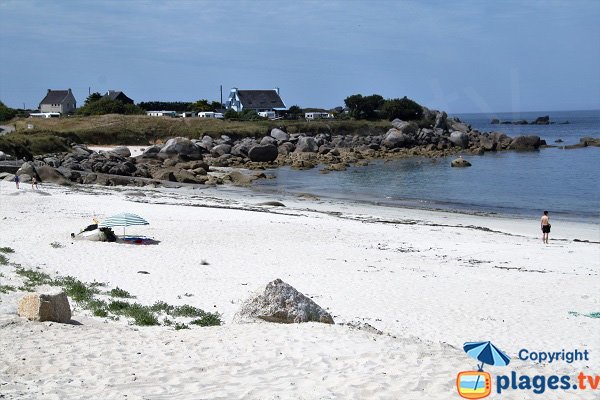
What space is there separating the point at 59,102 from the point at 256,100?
30649mm

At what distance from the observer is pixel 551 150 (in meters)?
80.3

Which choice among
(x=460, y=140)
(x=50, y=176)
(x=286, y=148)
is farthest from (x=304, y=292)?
(x=460, y=140)

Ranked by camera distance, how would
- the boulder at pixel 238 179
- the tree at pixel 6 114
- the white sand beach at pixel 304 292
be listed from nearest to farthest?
the white sand beach at pixel 304 292 → the boulder at pixel 238 179 → the tree at pixel 6 114

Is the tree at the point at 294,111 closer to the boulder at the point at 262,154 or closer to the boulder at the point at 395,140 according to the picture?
the boulder at the point at 395,140

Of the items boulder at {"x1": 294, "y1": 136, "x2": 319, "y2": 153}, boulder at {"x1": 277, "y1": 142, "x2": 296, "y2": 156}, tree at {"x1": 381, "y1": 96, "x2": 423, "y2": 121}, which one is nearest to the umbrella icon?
boulder at {"x1": 277, "y1": 142, "x2": 296, "y2": 156}

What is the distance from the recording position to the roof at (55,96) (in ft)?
330

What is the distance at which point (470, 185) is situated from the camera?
45281mm

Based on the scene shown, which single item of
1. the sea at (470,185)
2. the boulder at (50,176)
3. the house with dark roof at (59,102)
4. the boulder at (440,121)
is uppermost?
the house with dark roof at (59,102)

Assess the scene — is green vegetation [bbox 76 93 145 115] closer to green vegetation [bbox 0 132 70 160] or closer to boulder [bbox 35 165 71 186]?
green vegetation [bbox 0 132 70 160]

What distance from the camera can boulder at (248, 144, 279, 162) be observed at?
6050 centimetres

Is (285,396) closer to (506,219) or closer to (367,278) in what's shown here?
(367,278)

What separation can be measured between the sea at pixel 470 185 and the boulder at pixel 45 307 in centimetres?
2631

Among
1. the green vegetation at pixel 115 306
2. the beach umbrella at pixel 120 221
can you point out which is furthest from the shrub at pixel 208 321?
the beach umbrella at pixel 120 221

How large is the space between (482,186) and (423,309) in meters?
33.7
